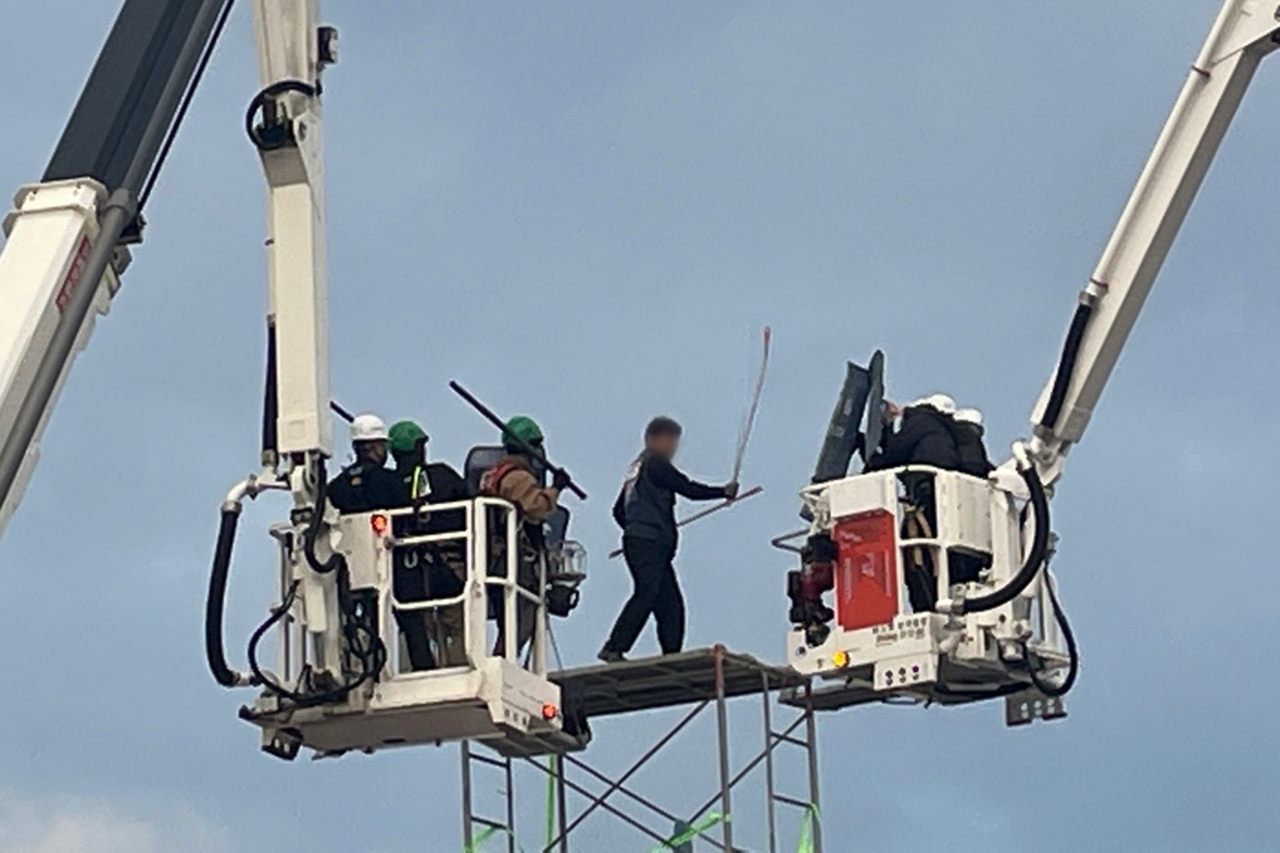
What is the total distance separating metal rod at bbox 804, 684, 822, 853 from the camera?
1174 inches

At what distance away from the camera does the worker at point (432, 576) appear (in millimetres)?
29141

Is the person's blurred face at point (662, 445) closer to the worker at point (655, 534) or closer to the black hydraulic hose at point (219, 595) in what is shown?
the worker at point (655, 534)

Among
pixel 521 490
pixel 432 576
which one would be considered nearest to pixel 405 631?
pixel 432 576

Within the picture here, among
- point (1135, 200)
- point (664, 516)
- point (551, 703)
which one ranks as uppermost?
point (1135, 200)

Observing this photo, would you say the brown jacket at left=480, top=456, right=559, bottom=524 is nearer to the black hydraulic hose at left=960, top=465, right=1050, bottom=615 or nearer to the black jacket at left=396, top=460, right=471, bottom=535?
the black jacket at left=396, top=460, right=471, bottom=535

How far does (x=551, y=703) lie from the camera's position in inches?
1163

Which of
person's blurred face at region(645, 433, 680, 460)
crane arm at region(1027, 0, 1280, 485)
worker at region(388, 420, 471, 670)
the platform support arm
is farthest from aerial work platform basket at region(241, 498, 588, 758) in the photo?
crane arm at region(1027, 0, 1280, 485)

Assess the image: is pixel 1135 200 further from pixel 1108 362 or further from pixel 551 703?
pixel 551 703

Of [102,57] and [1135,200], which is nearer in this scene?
[102,57]

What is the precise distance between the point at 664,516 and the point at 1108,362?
3.89m

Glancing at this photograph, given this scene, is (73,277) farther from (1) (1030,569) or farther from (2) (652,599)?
(1) (1030,569)

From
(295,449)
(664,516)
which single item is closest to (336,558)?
(295,449)

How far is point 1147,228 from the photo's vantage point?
101ft

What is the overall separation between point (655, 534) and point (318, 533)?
308 centimetres
